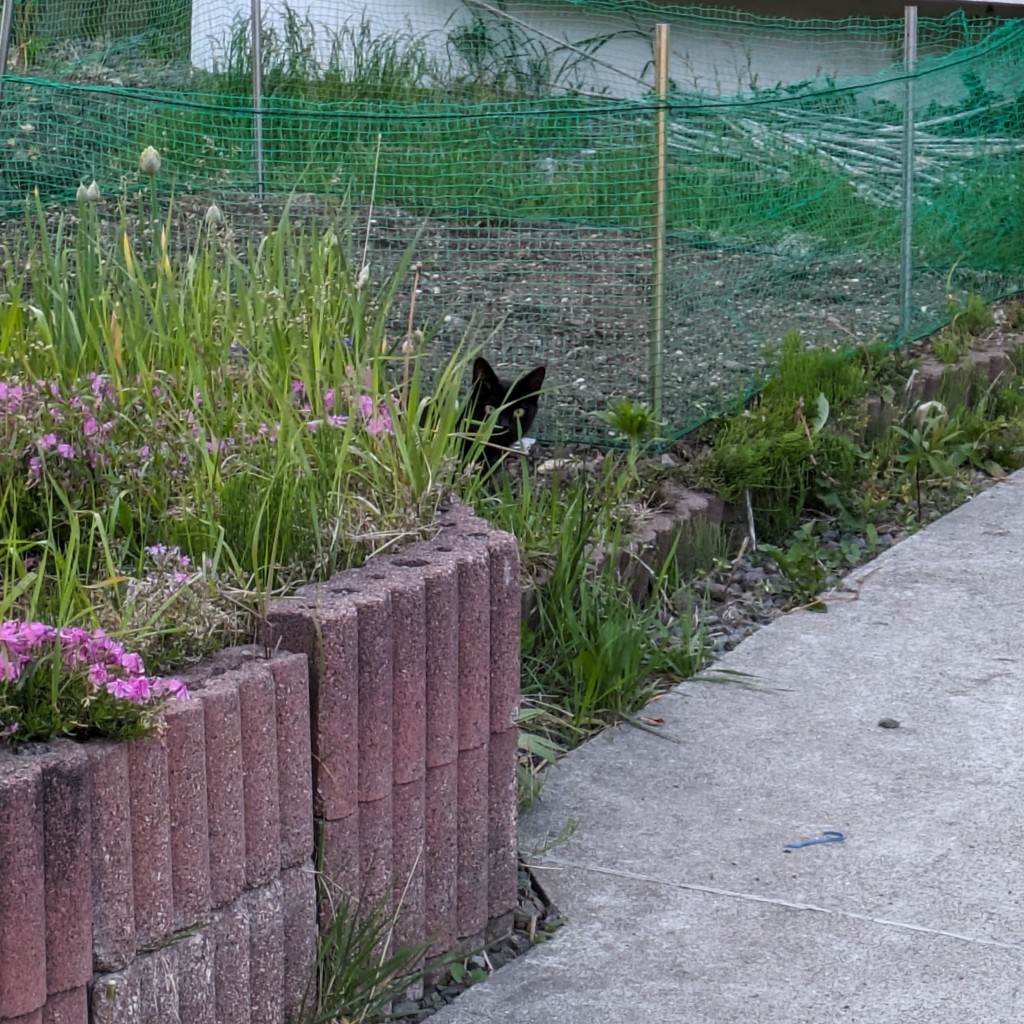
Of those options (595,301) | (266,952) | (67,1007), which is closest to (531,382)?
(595,301)

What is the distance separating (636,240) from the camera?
20.4ft

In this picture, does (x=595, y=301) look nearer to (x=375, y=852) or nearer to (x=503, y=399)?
(x=503, y=399)

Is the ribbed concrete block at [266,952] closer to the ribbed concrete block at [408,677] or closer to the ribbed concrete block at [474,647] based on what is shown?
the ribbed concrete block at [408,677]

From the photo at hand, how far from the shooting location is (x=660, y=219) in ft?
17.8

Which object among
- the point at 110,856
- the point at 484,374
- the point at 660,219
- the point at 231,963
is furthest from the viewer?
the point at 660,219

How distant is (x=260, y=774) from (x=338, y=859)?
0.29 meters

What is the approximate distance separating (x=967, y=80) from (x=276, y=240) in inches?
194

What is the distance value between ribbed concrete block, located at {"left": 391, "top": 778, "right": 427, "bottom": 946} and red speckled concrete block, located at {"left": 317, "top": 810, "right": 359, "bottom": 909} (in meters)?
0.10

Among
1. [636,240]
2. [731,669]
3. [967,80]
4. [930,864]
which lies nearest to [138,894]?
[930,864]

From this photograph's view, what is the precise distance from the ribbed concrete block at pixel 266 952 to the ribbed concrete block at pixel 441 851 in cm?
39

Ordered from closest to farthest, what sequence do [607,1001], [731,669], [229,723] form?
1. [229,723]
2. [607,1001]
3. [731,669]

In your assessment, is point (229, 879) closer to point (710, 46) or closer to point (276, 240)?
point (276, 240)

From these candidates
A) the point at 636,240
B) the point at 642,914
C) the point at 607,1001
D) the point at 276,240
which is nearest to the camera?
the point at 607,1001

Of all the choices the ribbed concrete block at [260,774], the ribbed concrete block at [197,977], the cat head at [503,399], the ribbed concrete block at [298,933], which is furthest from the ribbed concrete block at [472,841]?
the cat head at [503,399]
